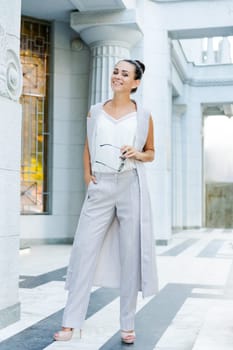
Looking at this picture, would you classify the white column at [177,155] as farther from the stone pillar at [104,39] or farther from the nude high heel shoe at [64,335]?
the nude high heel shoe at [64,335]

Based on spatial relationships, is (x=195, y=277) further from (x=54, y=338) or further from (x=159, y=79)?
(x=159, y=79)

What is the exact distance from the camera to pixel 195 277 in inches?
243

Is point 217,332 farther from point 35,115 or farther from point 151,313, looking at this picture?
point 35,115

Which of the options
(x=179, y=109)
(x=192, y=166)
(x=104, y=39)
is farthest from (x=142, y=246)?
(x=192, y=166)

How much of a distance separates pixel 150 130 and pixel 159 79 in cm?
804

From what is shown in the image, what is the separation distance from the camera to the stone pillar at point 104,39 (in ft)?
31.7

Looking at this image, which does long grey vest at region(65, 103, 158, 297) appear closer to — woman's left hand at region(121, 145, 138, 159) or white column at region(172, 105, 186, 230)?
woman's left hand at region(121, 145, 138, 159)

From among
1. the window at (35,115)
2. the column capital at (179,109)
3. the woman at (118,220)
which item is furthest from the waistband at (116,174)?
the column capital at (179,109)

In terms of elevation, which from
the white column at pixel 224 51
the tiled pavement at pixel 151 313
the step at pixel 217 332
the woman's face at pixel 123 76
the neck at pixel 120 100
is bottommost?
the tiled pavement at pixel 151 313

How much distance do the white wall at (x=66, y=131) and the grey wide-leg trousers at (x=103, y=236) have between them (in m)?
7.38

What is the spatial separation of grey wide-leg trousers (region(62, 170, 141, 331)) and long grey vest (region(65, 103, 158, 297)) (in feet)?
0.13

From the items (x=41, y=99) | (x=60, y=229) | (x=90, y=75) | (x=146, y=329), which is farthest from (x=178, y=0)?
(x=146, y=329)

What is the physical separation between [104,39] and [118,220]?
734cm

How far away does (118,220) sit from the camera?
10.6 feet
